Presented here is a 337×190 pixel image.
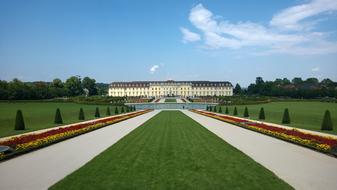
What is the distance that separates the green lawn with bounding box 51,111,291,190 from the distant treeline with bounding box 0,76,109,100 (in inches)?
2021

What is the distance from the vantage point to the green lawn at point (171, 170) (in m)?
5.57

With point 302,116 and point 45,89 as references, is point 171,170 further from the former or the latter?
point 45,89

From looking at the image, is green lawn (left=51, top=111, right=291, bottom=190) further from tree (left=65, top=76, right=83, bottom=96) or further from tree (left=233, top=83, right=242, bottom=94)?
tree (left=233, top=83, right=242, bottom=94)

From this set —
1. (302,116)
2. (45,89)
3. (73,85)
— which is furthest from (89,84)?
(302,116)

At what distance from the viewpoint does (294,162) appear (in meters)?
7.43

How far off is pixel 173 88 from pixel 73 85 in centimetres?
4218

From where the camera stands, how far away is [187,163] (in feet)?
24.0

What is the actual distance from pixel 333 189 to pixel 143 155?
15.1 feet

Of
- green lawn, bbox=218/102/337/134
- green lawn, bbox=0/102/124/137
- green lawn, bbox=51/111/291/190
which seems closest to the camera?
green lawn, bbox=51/111/291/190

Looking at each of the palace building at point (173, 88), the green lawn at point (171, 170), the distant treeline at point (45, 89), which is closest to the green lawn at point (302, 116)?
the green lawn at point (171, 170)

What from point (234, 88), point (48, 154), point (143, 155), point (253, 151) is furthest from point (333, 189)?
point (234, 88)

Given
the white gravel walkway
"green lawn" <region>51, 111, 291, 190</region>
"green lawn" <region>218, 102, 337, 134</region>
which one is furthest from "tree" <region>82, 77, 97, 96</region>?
"green lawn" <region>51, 111, 291, 190</region>

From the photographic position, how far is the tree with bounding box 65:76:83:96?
7875 centimetres

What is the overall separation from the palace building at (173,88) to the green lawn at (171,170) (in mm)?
102146
